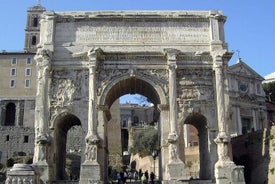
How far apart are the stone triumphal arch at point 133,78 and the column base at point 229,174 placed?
1.7 inches

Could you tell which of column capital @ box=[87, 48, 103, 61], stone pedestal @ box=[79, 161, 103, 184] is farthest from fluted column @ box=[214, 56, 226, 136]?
stone pedestal @ box=[79, 161, 103, 184]

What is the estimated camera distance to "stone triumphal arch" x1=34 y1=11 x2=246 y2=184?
1855 cm

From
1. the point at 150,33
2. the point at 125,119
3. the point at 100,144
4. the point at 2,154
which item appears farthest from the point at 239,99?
the point at 125,119

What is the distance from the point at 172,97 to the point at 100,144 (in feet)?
13.0

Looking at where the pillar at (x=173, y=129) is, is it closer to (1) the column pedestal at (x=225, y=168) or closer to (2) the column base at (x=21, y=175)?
(1) the column pedestal at (x=225, y=168)

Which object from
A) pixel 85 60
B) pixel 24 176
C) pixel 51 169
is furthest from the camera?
pixel 85 60

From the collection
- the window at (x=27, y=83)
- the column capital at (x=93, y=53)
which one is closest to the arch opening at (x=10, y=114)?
the window at (x=27, y=83)

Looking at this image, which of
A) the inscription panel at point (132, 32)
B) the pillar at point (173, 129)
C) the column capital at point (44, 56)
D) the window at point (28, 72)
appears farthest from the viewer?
the window at point (28, 72)

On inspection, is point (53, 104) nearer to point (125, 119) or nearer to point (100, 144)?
point (100, 144)

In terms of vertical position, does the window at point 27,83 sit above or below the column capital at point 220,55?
above

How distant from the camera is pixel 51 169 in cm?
1856

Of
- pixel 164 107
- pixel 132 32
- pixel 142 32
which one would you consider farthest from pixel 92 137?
pixel 142 32

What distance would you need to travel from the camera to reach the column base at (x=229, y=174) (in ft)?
58.0

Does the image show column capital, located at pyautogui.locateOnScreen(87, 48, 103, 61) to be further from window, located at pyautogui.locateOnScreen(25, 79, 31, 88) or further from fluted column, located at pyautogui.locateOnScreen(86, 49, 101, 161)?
window, located at pyautogui.locateOnScreen(25, 79, 31, 88)
